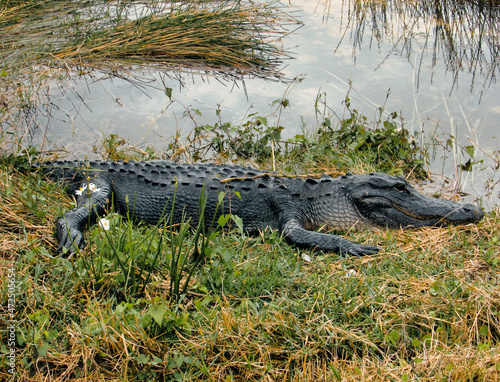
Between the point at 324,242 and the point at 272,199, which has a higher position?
the point at 272,199

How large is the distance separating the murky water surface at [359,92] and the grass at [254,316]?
1.81 meters

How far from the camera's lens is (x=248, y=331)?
8.63 ft

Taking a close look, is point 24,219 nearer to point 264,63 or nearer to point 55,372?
point 55,372

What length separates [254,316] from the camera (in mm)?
2748

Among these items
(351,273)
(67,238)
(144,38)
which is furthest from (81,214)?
(144,38)

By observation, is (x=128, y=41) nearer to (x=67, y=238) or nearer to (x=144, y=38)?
(x=144, y=38)

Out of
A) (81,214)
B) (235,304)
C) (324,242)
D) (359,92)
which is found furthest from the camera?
(359,92)

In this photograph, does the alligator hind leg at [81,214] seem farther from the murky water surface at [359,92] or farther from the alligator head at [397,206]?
the alligator head at [397,206]

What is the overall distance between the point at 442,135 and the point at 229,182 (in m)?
2.59

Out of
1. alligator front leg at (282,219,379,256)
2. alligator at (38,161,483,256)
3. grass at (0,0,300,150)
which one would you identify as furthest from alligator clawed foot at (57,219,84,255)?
grass at (0,0,300,150)

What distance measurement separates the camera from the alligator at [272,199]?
3.97 metres

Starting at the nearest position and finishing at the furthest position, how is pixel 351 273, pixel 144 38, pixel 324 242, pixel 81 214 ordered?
pixel 351 273 → pixel 324 242 → pixel 81 214 → pixel 144 38

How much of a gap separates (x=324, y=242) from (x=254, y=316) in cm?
107

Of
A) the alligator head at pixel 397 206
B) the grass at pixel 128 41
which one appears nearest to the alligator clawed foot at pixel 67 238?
the alligator head at pixel 397 206
